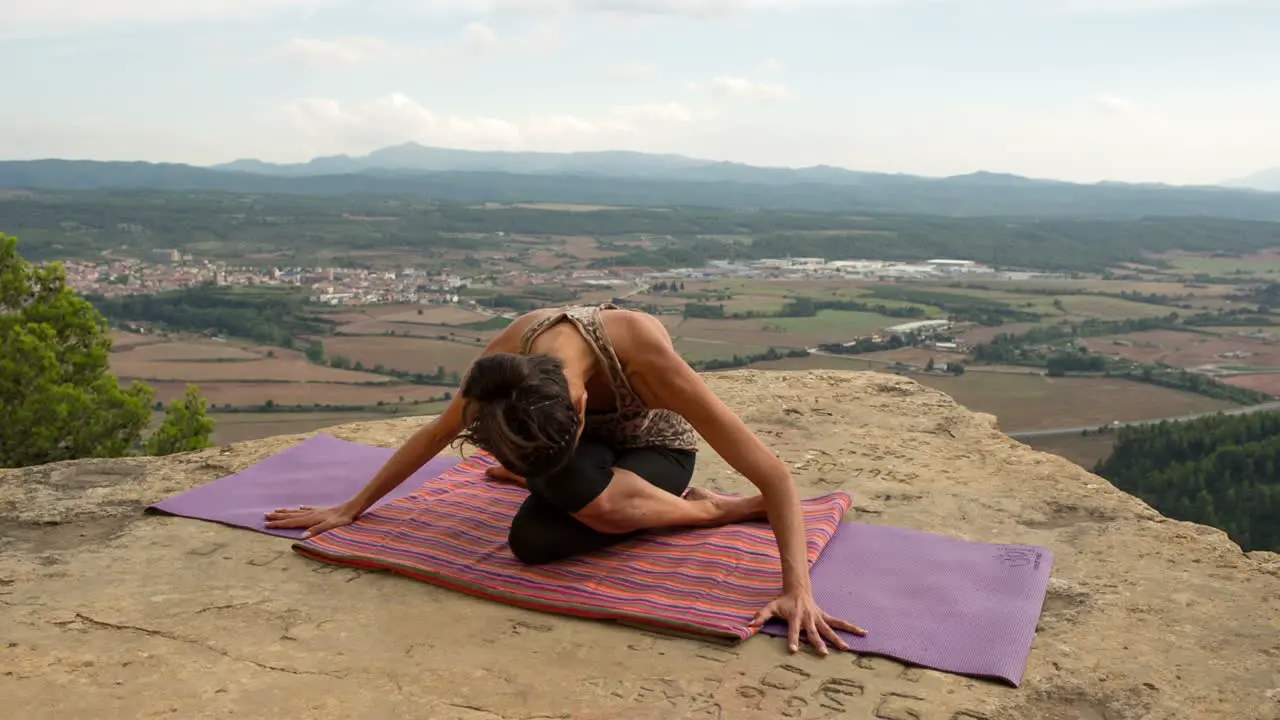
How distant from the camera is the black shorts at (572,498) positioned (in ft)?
12.7

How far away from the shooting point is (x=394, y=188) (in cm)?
11506

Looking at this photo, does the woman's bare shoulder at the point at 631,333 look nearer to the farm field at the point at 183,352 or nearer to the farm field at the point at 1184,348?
the farm field at the point at 183,352

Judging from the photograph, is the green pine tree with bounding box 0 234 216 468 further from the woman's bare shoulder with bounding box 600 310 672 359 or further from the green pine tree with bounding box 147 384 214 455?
the woman's bare shoulder with bounding box 600 310 672 359

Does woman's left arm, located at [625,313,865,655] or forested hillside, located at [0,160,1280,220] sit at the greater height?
forested hillside, located at [0,160,1280,220]

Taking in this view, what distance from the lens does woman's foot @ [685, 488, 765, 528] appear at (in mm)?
4504

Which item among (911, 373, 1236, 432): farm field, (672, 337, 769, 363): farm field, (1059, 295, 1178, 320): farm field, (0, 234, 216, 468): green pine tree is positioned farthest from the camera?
(1059, 295, 1178, 320): farm field

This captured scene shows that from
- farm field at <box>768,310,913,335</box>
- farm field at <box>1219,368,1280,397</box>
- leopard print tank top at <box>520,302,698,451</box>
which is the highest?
leopard print tank top at <box>520,302,698,451</box>

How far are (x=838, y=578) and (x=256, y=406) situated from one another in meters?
17.9

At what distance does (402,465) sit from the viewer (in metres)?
Answer: 4.38

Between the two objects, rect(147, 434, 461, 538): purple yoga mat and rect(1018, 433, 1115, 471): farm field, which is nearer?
rect(147, 434, 461, 538): purple yoga mat

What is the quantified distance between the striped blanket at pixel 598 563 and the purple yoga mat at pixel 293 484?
17.5 inches

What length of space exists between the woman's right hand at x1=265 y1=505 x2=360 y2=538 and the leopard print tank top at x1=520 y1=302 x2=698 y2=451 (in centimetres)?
128

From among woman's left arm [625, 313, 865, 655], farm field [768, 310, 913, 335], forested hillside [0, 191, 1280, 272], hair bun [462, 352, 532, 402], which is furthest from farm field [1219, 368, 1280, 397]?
forested hillside [0, 191, 1280, 272]

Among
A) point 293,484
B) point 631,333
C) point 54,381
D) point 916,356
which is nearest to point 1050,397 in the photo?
point 916,356
